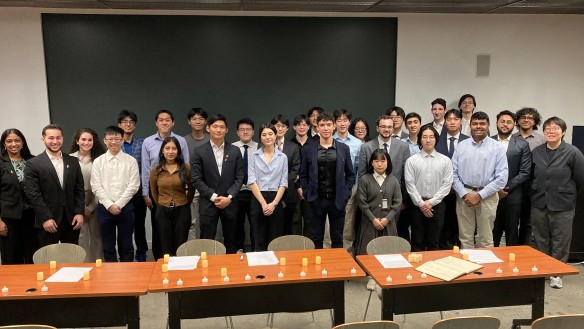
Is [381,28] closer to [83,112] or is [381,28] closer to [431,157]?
[431,157]

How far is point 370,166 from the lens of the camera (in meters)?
4.46

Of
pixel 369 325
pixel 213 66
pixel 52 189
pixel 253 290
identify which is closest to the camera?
pixel 369 325

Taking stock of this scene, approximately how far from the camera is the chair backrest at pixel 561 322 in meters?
→ 2.31

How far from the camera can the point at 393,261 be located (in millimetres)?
3229

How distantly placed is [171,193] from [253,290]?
182 cm

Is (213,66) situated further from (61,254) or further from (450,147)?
(61,254)

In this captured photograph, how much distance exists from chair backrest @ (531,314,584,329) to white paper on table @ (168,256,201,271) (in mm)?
2125

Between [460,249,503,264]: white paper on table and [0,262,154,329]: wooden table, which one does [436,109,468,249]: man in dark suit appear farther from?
[0,262,154,329]: wooden table

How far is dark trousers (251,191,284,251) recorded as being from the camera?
4590mm

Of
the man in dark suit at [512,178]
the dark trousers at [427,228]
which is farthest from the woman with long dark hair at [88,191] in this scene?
the man in dark suit at [512,178]

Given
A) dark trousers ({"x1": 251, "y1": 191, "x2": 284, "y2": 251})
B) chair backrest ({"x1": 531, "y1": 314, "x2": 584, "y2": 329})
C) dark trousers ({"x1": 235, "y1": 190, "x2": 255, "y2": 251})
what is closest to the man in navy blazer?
dark trousers ({"x1": 251, "y1": 191, "x2": 284, "y2": 251})

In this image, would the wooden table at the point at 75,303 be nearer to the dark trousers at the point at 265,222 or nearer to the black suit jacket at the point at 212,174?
the black suit jacket at the point at 212,174

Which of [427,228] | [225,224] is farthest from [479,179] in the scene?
[225,224]

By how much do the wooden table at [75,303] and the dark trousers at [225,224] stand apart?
1629 millimetres
